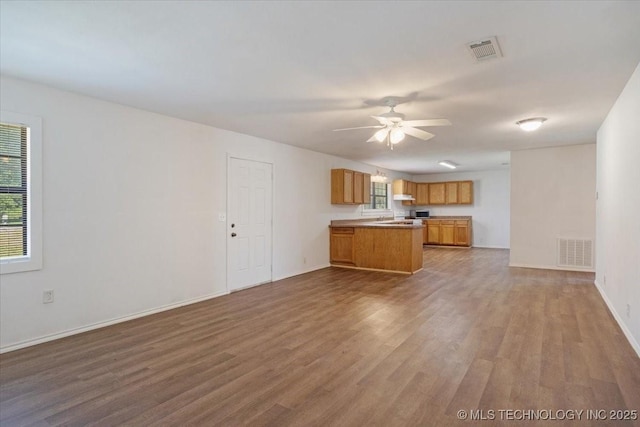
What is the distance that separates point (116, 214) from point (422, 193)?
971 cm

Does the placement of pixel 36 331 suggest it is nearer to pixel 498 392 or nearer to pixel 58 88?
pixel 58 88

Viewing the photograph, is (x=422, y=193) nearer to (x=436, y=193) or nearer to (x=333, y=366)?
(x=436, y=193)

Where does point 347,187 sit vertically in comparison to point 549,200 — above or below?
above

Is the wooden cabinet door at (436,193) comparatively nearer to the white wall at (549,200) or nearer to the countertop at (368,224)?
the countertop at (368,224)

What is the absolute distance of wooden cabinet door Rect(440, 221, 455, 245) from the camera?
10.7 metres

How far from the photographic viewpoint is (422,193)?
11.6 m

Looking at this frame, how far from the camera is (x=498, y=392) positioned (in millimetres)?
2314

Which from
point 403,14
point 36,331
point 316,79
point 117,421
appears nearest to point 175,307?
point 36,331

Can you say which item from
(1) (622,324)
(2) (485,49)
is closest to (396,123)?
(2) (485,49)

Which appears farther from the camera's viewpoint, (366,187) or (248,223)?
(366,187)

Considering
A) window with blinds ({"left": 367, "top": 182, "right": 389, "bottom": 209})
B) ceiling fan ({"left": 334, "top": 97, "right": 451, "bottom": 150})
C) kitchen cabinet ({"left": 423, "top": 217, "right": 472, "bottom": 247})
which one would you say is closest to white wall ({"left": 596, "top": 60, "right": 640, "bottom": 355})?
ceiling fan ({"left": 334, "top": 97, "right": 451, "bottom": 150})

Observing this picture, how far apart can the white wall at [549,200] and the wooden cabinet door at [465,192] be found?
378 cm

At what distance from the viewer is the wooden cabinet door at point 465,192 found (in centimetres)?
1078

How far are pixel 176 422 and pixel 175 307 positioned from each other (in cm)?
256
